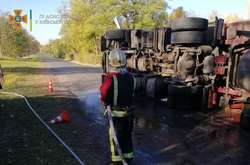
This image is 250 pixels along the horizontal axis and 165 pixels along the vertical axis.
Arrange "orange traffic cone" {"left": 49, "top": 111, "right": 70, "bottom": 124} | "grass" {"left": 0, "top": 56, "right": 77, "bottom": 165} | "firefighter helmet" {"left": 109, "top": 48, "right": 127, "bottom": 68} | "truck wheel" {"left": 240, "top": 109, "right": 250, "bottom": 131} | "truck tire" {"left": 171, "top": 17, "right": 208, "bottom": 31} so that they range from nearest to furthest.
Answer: "firefighter helmet" {"left": 109, "top": 48, "right": 127, "bottom": 68} → "grass" {"left": 0, "top": 56, "right": 77, "bottom": 165} → "truck wheel" {"left": 240, "top": 109, "right": 250, "bottom": 131} → "orange traffic cone" {"left": 49, "top": 111, "right": 70, "bottom": 124} → "truck tire" {"left": 171, "top": 17, "right": 208, "bottom": 31}

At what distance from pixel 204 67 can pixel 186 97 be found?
103 centimetres

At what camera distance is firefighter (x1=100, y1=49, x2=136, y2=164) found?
5.00 m

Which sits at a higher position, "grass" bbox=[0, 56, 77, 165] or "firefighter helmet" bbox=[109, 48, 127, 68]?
"firefighter helmet" bbox=[109, 48, 127, 68]

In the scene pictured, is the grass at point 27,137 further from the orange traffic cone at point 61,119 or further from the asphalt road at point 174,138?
the asphalt road at point 174,138

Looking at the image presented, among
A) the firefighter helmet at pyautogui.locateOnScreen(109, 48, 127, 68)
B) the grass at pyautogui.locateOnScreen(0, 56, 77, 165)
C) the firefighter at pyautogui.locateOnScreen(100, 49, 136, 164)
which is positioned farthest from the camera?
the grass at pyautogui.locateOnScreen(0, 56, 77, 165)

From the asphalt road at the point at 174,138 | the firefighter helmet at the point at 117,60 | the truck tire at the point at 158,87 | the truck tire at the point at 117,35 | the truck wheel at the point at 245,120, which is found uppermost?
the truck tire at the point at 117,35

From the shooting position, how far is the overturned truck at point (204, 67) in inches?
340

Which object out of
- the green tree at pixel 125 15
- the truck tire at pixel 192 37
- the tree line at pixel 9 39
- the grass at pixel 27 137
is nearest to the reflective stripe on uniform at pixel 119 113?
the grass at pixel 27 137

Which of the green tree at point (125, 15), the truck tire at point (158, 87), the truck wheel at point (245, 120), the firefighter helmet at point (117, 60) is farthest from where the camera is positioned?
the green tree at point (125, 15)

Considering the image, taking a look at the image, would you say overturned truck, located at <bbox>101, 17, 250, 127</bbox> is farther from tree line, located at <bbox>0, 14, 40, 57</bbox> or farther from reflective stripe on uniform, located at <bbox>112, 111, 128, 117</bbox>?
tree line, located at <bbox>0, 14, 40, 57</bbox>

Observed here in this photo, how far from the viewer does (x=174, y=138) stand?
22.2 feet

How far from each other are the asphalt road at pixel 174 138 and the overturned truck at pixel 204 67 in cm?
50

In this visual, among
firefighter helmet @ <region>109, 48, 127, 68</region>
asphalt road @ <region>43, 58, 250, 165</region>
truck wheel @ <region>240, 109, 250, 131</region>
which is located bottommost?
asphalt road @ <region>43, 58, 250, 165</region>

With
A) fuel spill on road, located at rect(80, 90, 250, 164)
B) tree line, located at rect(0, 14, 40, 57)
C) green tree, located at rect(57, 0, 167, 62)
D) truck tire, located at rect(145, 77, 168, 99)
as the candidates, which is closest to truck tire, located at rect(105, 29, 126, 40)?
truck tire, located at rect(145, 77, 168, 99)
